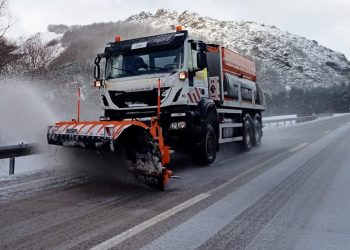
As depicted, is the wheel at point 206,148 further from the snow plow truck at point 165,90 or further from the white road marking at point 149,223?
the white road marking at point 149,223

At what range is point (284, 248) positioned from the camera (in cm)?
376

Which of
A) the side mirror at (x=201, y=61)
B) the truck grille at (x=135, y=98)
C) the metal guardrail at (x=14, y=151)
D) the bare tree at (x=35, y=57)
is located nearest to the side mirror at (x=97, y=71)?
the truck grille at (x=135, y=98)

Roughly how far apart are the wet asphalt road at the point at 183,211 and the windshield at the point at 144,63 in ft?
7.31

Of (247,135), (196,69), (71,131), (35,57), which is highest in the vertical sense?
(35,57)

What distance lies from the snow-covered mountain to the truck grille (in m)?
91.3

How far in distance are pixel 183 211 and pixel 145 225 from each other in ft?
2.46

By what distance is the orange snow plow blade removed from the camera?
631 cm

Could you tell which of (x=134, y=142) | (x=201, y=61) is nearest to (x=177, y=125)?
(x=201, y=61)

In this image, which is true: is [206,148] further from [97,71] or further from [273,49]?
[273,49]

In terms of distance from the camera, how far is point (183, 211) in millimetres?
5051

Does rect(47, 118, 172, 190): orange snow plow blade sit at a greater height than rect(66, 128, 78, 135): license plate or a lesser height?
lesser

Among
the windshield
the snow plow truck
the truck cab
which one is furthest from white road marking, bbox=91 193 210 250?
the windshield

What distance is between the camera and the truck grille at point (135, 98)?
852cm

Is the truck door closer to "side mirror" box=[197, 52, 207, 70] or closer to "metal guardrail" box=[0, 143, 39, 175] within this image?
"side mirror" box=[197, 52, 207, 70]
